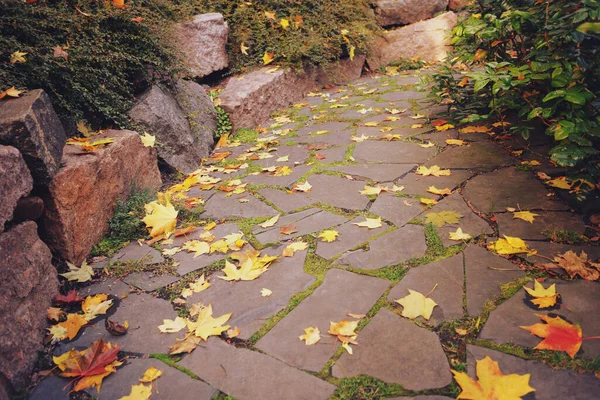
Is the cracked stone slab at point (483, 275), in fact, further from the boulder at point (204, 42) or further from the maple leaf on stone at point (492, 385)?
the boulder at point (204, 42)

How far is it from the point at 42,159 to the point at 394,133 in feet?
9.60

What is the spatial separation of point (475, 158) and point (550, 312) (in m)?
1.65

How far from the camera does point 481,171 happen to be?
9.18 ft

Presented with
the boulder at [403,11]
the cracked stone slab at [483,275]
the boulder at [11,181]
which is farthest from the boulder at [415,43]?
the boulder at [11,181]

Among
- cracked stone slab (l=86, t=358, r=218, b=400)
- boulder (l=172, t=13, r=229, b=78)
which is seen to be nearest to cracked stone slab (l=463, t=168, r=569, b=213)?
cracked stone slab (l=86, t=358, r=218, b=400)

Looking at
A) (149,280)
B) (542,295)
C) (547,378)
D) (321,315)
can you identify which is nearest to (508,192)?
(542,295)

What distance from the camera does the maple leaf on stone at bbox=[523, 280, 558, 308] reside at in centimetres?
162

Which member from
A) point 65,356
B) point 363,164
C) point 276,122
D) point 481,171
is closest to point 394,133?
point 363,164

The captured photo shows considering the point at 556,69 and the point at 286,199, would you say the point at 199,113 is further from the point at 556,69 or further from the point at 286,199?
the point at 556,69

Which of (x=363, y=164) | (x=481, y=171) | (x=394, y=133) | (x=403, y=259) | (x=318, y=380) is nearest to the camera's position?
(x=318, y=380)

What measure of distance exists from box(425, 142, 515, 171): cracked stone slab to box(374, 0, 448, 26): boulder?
5150 mm

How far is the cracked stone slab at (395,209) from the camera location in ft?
7.91

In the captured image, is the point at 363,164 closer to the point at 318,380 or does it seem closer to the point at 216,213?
the point at 216,213

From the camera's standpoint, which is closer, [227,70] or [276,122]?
[276,122]
